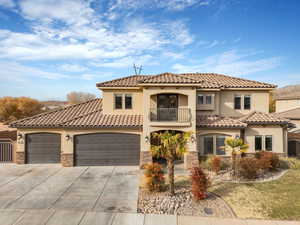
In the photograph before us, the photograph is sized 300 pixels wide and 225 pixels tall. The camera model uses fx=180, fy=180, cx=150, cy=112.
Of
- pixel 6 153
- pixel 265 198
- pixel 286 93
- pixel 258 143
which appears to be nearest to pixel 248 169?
pixel 265 198

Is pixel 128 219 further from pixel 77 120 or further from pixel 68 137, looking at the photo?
pixel 77 120

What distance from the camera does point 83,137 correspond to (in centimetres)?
1345

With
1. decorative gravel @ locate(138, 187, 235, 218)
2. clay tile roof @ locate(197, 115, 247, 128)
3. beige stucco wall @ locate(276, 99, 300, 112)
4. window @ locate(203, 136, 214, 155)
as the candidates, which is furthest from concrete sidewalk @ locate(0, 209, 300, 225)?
beige stucco wall @ locate(276, 99, 300, 112)

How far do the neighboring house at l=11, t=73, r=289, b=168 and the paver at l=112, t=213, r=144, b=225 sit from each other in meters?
5.89

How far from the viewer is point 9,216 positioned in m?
6.82

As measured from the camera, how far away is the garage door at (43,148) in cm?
1370

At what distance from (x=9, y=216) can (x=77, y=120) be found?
25.1 feet

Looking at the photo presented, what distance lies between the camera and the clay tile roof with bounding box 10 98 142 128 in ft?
43.5

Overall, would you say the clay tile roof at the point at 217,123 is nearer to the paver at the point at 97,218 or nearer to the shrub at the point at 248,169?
the shrub at the point at 248,169

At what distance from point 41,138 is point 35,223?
871 centimetres

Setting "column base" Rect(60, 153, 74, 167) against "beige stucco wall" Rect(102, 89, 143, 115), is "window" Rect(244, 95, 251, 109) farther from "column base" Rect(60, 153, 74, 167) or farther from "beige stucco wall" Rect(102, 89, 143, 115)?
"column base" Rect(60, 153, 74, 167)

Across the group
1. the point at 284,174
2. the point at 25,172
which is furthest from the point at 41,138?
the point at 284,174

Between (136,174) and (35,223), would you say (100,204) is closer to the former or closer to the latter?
(35,223)

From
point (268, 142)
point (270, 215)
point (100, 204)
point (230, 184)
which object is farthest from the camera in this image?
point (268, 142)
